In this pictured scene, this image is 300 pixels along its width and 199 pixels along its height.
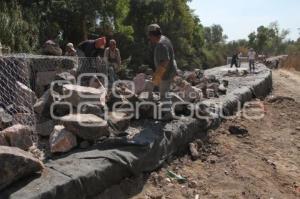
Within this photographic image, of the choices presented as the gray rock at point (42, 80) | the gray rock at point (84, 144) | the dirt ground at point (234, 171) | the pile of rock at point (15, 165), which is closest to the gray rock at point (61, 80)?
the gray rock at point (42, 80)

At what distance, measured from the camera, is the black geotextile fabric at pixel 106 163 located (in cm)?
407

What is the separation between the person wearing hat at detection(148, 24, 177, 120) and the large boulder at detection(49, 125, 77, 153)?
1.71 m

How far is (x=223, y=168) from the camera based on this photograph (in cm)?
627

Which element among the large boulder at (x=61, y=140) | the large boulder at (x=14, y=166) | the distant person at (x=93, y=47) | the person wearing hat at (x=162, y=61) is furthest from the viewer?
the distant person at (x=93, y=47)

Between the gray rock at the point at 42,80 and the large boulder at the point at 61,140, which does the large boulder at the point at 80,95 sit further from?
the large boulder at the point at 61,140

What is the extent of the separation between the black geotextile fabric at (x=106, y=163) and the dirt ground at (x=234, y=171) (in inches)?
7.2

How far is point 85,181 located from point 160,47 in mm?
2557

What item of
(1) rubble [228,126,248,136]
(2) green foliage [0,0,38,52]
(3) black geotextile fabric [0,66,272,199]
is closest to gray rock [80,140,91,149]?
(3) black geotextile fabric [0,66,272,199]

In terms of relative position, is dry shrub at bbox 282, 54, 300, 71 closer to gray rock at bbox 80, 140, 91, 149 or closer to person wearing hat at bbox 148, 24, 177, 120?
person wearing hat at bbox 148, 24, 177, 120

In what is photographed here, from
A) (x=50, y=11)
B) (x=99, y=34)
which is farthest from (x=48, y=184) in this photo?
(x=99, y=34)

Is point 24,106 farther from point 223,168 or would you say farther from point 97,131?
point 223,168

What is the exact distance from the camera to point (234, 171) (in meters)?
6.15

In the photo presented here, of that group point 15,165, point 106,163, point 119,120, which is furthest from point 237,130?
point 15,165

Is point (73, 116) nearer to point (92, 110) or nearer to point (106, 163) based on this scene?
point (92, 110)
